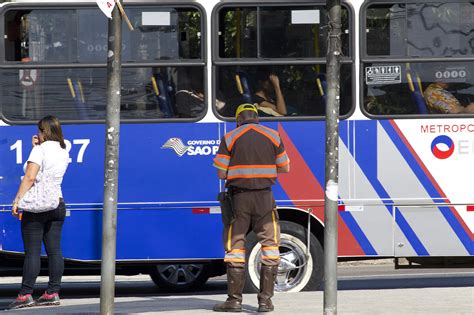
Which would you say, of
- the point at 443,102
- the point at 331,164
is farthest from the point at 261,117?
the point at 331,164

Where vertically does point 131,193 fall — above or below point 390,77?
below

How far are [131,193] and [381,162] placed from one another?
100 inches

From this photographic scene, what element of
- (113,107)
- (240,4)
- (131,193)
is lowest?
(131,193)

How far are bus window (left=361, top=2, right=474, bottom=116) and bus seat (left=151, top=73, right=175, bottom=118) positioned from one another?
6.51 feet

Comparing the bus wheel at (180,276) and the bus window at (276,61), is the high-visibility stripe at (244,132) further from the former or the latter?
the bus wheel at (180,276)

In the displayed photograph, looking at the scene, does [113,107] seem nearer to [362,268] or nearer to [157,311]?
[157,311]

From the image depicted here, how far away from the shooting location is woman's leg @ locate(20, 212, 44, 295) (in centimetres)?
1139

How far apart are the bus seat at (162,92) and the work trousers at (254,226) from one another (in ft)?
7.37

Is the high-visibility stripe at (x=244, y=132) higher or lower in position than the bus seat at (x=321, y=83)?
lower

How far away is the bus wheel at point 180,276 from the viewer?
527 inches

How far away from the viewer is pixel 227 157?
10.3 m

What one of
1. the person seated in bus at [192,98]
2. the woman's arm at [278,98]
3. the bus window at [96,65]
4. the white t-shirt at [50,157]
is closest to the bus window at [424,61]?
the woman's arm at [278,98]

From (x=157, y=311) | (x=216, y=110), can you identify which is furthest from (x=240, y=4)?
(x=157, y=311)

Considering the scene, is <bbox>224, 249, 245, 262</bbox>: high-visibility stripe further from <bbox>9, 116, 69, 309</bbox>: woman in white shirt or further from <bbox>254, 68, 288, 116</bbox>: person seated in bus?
<bbox>254, 68, 288, 116</bbox>: person seated in bus
